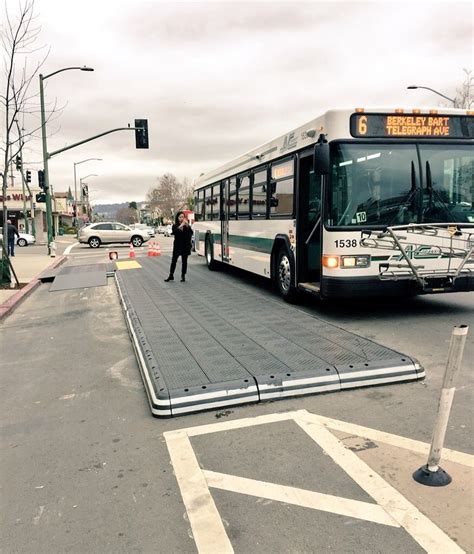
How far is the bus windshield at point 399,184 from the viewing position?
7223mm

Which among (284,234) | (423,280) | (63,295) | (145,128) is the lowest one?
(63,295)

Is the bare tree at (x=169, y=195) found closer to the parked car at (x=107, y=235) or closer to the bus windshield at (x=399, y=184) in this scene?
the parked car at (x=107, y=235)

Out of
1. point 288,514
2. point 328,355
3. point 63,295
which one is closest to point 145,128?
point 63,295

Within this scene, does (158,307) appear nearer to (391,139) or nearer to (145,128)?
(391,139)

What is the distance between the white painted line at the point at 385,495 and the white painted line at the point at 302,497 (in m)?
0.08

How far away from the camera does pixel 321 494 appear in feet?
10.0

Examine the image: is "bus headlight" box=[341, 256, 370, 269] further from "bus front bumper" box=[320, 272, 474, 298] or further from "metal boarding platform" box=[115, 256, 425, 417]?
"metal boarding platform" box=[115, 256, 425, 417]

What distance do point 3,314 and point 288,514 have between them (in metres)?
8.18

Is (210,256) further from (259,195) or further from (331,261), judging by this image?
(331,261)

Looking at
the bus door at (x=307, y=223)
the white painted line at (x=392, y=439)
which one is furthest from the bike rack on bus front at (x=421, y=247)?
the white painted line at (x=392, y=439)

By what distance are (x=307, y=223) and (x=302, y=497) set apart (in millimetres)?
6111

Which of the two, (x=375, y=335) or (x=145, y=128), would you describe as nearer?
(x=375, y=335)

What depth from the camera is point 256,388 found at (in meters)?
4.60

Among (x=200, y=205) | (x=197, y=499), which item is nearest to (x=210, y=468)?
(x=197, y=499)
